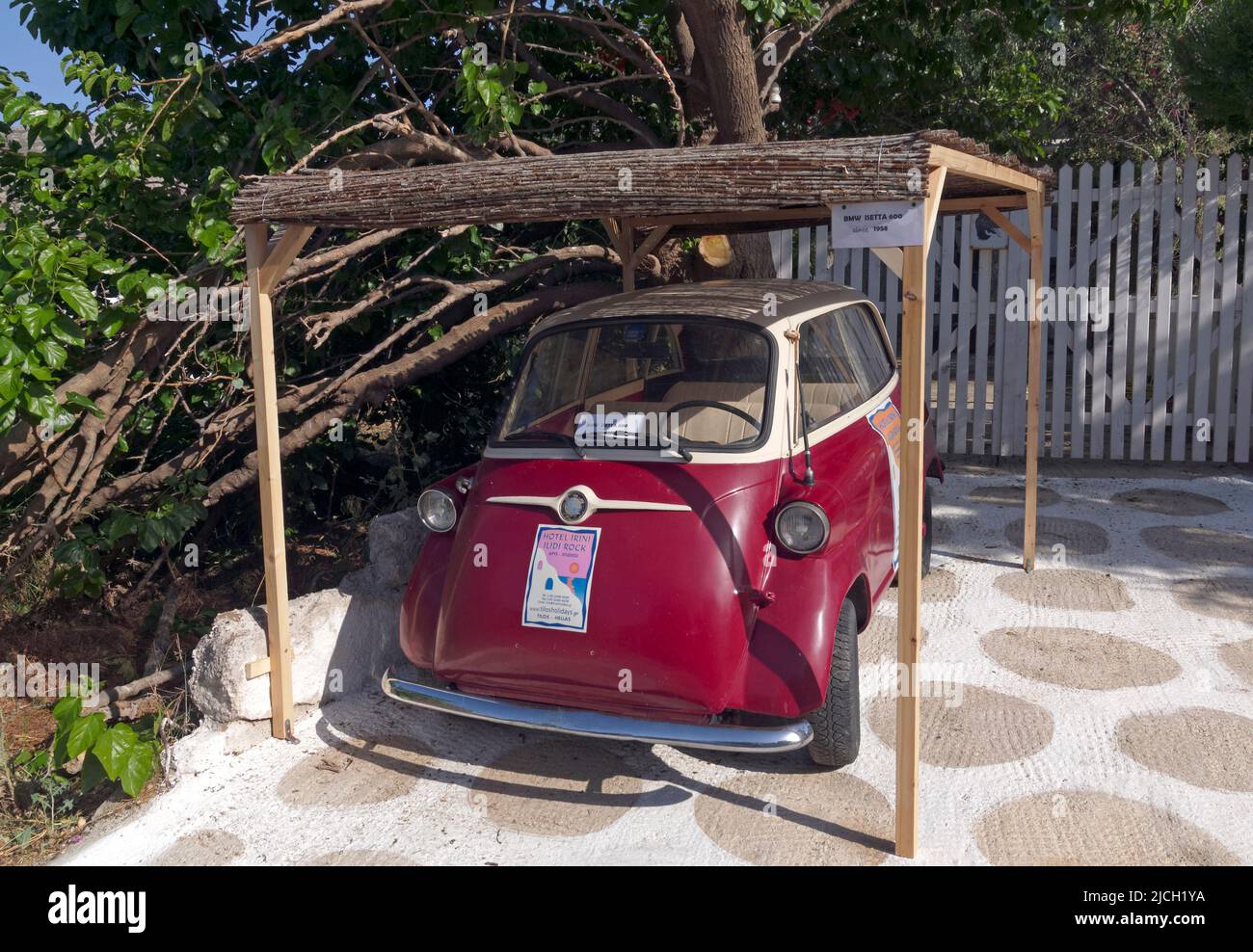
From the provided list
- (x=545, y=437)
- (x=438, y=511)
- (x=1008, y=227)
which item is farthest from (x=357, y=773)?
(x=1008, y=227)

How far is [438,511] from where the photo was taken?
16.9ft

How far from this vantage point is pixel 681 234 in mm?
A: 7746

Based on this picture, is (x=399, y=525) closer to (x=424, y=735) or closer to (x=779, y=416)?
(x=424, y=735)

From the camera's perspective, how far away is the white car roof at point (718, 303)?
16.2 feet

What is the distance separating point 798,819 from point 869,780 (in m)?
0.45

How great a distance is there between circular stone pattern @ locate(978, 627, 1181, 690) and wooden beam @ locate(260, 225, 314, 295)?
156 inches

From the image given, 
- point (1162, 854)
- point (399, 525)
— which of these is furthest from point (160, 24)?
point (1162, 854)

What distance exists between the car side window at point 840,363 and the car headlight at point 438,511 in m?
1.70

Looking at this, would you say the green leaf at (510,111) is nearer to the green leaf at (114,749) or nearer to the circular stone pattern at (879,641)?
the circular stone pattern at (879,641)

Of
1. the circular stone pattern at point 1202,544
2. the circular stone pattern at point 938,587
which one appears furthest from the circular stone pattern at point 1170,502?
the circular stone pattern at point 938,587

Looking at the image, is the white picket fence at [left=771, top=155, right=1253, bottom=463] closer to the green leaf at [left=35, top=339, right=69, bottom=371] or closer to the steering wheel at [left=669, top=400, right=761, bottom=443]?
the steering wheel at [left=669, top=400, right=761, bottom=443]

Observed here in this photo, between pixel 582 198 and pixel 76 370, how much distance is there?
3.45 meters

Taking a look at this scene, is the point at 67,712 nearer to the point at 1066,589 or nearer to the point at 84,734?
the point at 84,734

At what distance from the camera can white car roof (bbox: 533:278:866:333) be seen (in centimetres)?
495
